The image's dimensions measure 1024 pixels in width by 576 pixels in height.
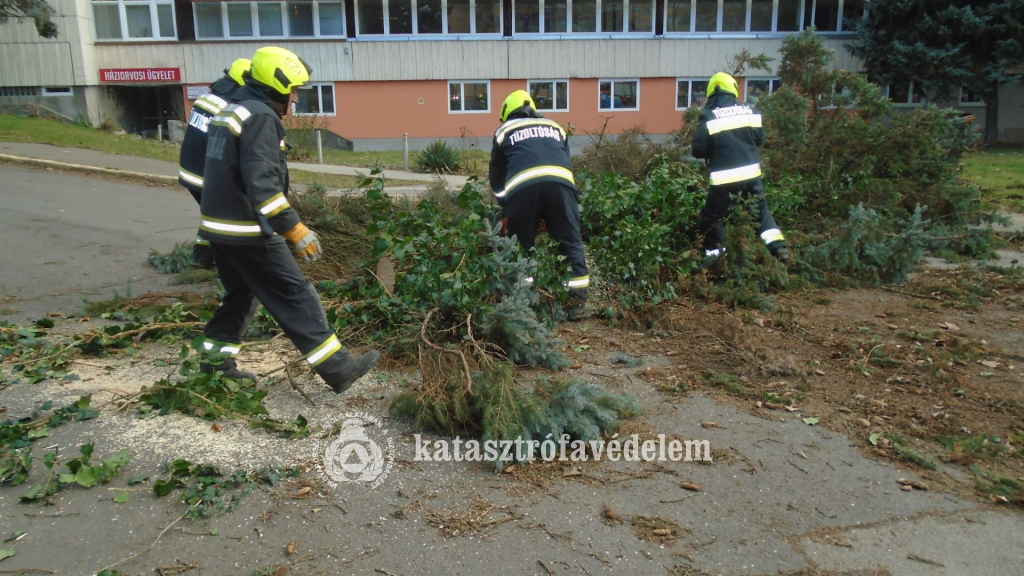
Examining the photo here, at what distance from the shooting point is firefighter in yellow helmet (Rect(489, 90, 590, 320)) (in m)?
6.10

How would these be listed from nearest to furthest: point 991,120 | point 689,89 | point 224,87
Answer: point 224,87, point 991,120, point 689,89

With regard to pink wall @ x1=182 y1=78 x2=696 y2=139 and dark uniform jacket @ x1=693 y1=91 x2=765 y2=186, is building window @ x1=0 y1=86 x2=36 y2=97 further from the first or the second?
dark uniform jacket @ x1=693 y1=91 x2=765 y2=186

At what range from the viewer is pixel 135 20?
95.5ft

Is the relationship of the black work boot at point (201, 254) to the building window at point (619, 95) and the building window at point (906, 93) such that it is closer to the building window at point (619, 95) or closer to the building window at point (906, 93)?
the building window at point (906, 93)

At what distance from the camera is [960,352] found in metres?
5.29

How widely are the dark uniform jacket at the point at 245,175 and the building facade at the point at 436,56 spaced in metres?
24.9

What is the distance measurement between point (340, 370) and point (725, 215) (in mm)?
4050

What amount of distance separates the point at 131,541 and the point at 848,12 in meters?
32.9

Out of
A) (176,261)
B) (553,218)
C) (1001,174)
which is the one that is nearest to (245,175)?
(553,218)

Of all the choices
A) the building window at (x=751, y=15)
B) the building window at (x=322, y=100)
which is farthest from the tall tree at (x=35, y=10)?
the building window at (x=751, y=15)

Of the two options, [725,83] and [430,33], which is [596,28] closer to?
[430,33]

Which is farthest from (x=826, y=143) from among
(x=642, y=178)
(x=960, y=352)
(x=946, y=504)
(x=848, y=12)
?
(x=848, y=12)

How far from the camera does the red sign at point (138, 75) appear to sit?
28906mm

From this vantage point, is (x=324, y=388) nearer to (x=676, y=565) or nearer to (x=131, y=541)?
(x=131, y=541)
